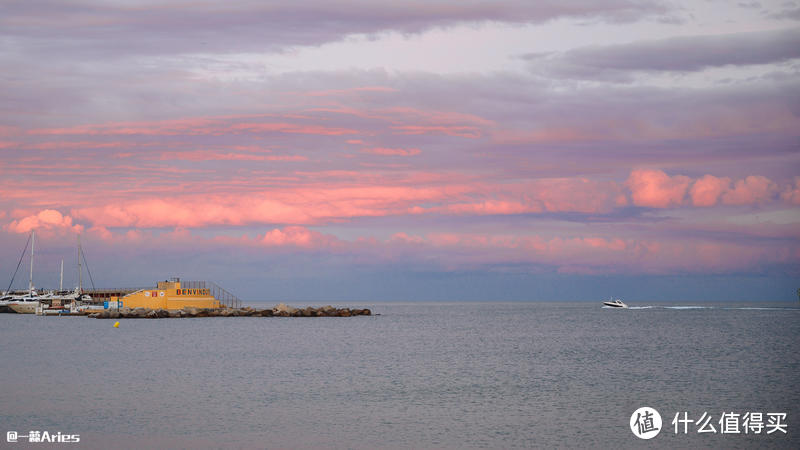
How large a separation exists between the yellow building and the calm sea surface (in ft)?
205

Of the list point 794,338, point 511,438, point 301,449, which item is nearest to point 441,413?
point 511,438

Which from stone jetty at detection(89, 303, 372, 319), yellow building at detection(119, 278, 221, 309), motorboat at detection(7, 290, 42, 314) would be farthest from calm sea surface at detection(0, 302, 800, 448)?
motorboat at detection(7, 290, 42, 314)

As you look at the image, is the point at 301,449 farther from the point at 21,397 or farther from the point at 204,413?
the point at 21,397

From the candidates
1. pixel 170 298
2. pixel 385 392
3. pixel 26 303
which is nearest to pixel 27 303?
pixel 26 303

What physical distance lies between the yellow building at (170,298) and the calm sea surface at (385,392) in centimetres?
6253

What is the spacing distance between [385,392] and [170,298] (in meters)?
111

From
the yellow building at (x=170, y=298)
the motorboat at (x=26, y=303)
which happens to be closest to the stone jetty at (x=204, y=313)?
the yellow building at (x=170, y=298)

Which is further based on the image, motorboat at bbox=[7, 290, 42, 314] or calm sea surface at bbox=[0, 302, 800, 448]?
motorboat at bbox=[7, 290, 42, 314]

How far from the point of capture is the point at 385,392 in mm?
44094

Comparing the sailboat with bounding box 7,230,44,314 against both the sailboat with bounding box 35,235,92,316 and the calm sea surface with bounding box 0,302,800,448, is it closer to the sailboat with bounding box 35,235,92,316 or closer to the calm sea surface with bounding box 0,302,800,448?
the sailboat with bounding box 35,235,92,316

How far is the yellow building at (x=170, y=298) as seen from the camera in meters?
146

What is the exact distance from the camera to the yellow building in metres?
146

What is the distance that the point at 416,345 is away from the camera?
8388cm

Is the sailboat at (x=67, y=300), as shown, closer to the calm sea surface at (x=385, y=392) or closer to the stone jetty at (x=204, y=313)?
the stone jetty at (x=204, y=313)
